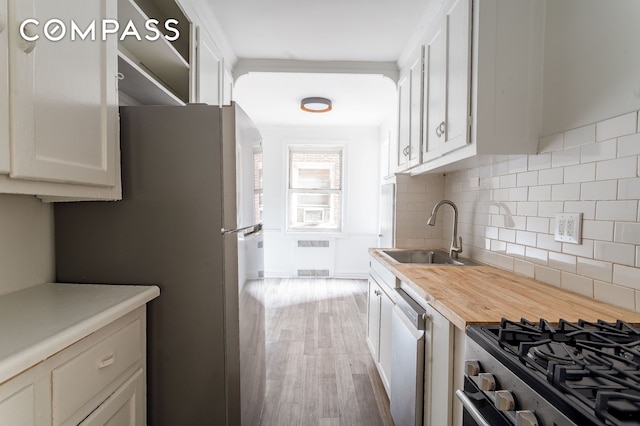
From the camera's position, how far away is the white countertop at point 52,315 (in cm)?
75

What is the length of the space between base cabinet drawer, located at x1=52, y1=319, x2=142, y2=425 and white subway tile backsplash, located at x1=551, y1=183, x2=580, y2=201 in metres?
1.80

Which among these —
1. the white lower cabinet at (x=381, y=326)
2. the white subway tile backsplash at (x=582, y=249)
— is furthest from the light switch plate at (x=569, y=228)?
the white lower cabinet at (x=381, y=326)

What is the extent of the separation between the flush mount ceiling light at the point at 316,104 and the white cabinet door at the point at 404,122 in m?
1.18

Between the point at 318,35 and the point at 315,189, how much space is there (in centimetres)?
307

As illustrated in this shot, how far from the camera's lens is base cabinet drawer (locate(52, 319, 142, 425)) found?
0.84 m

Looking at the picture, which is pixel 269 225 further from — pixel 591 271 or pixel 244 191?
pixel 591 271

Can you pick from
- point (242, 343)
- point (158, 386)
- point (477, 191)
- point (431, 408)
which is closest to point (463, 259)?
point (477, 191)

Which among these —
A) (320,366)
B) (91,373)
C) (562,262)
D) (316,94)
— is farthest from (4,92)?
(316,94)

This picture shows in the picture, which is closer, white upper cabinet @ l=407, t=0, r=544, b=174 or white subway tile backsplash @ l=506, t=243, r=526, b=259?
white upper cabinet @ l=407, t=0, r=544, b=174

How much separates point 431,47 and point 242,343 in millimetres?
1984

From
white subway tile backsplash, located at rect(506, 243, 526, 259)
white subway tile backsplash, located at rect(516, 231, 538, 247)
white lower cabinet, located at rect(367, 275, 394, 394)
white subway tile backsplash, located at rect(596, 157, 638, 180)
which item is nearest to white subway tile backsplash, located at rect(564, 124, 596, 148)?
white subway tile backsplash, located at rect(596, 157, 638, 180)

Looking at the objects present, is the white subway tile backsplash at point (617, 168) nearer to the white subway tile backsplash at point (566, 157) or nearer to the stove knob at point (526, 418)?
the white subway tile backsplash at point (566, 157)

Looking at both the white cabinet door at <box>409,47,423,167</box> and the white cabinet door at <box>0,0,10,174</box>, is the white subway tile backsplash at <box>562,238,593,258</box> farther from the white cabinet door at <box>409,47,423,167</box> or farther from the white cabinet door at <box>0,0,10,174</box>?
the white cabinet door at <box>0,0,10,174</box>

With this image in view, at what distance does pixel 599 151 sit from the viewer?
1140mm
